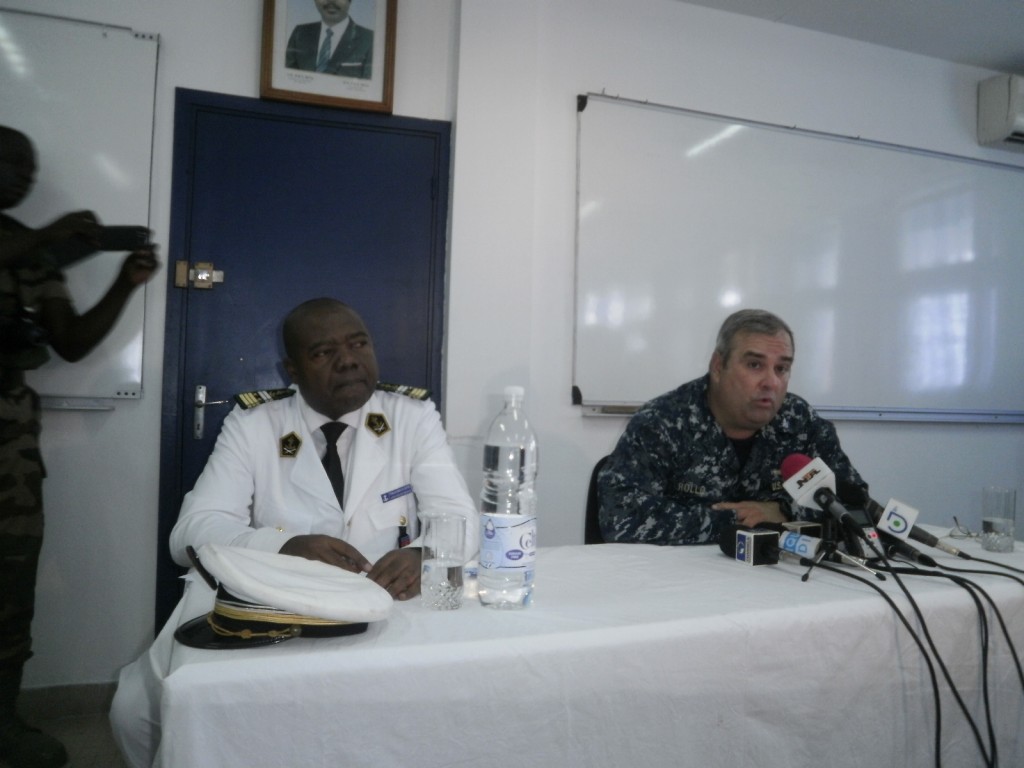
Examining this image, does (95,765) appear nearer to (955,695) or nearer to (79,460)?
(79,460)

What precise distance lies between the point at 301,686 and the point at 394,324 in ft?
6.42

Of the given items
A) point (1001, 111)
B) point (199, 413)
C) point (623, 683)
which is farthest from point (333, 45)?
point (1001, 111)

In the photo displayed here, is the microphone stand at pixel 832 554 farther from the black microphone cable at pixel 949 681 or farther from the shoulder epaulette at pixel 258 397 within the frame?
the shoulder epaulette at pixel 258 397

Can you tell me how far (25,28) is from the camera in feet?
7.15

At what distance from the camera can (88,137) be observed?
88.1 inches

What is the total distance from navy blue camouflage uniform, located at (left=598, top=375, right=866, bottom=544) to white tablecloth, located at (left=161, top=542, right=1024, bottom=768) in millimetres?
359

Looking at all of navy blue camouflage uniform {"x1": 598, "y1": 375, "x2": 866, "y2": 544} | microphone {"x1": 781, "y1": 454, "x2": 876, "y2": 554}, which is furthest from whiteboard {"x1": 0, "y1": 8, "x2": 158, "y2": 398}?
microphone {"x1": 781, "y1": 454, "x2": 876, "y2": 554}

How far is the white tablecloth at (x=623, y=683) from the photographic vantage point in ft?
2.31

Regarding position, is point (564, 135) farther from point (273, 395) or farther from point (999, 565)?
point (999, 565)

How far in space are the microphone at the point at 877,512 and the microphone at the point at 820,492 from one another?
0.08 meters

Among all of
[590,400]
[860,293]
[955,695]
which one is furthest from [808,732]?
[860,293]

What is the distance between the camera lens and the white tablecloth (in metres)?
0.70

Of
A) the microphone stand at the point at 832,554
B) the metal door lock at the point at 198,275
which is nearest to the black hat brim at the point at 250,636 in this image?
the microphone stand at the point at 832,554

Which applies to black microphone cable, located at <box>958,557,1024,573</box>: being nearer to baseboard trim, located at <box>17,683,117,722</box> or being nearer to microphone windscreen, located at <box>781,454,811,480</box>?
microphone windscreen, located at <box>781,454,811,480</box>
